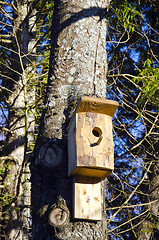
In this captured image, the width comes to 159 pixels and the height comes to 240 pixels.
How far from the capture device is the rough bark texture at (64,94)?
152cm

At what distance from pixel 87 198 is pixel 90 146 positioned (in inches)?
9.9

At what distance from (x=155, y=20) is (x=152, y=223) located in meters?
3.46

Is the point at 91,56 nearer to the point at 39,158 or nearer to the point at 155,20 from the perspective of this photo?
the point at 39,158

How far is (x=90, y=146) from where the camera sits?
1.61 metres

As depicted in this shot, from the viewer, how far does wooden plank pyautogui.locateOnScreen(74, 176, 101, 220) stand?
1.51 metres

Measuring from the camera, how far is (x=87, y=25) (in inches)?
75.4

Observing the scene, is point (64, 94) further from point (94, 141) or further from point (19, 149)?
point (19, 149)

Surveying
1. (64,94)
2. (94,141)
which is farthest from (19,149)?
(94,141)

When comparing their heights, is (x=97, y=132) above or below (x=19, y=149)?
below

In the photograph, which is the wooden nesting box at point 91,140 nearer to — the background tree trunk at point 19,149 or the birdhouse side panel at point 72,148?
the birdhouse side panel at point 72,148

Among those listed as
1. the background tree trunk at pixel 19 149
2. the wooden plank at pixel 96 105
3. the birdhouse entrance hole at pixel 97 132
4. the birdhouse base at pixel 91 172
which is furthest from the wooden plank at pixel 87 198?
the background tree trunk at pixel 19 149

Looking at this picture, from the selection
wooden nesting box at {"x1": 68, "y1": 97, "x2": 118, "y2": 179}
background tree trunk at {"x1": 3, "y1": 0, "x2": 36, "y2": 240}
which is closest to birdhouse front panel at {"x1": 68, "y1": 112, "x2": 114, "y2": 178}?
wooden nesting box at {"x1": 68, "y1": 97, "x2": 118, "y2": 179}

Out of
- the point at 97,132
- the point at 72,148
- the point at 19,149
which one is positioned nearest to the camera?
the point at 72,148

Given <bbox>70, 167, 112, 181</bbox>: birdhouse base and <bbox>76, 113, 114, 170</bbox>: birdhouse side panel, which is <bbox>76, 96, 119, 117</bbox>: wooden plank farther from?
<bbox>70, 167, 112, 181</bbox>: birdhouse base
